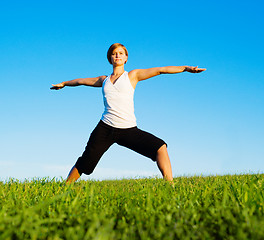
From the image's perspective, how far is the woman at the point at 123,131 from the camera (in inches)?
207

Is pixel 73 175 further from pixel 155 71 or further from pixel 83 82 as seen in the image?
pixel 155 71

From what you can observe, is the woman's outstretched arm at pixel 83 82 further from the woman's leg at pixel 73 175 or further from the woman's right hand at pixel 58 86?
the woman's leg at pixel 73 175

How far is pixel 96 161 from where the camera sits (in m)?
5.48

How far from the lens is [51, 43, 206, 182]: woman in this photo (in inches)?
207

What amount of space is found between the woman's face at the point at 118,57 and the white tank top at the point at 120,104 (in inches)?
13.9

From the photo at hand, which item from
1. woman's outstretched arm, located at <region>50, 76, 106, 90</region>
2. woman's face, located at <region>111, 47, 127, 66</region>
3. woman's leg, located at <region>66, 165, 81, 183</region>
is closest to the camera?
woman's leg, located at <region>66, 165, 81, 183</region>

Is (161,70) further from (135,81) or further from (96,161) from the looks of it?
(96,161)

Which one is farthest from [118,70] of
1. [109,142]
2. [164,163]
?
[164,163]

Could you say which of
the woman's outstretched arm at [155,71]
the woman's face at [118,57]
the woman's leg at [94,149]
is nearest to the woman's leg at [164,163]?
the woman's leg at [94,149]

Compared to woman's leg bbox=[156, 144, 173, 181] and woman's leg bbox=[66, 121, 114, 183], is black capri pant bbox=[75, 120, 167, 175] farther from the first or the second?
woman's leg bbox=[156, 144, 173, 181]

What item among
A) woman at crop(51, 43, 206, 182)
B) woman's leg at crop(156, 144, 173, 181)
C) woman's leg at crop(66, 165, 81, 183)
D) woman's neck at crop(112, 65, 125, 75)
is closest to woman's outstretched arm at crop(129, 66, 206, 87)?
woman at crop(51, 43, 206, 182)

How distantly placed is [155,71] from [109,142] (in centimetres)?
161

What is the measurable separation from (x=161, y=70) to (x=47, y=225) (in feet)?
12.7

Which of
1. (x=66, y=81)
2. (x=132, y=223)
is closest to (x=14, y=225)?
(x=132, y=223)
